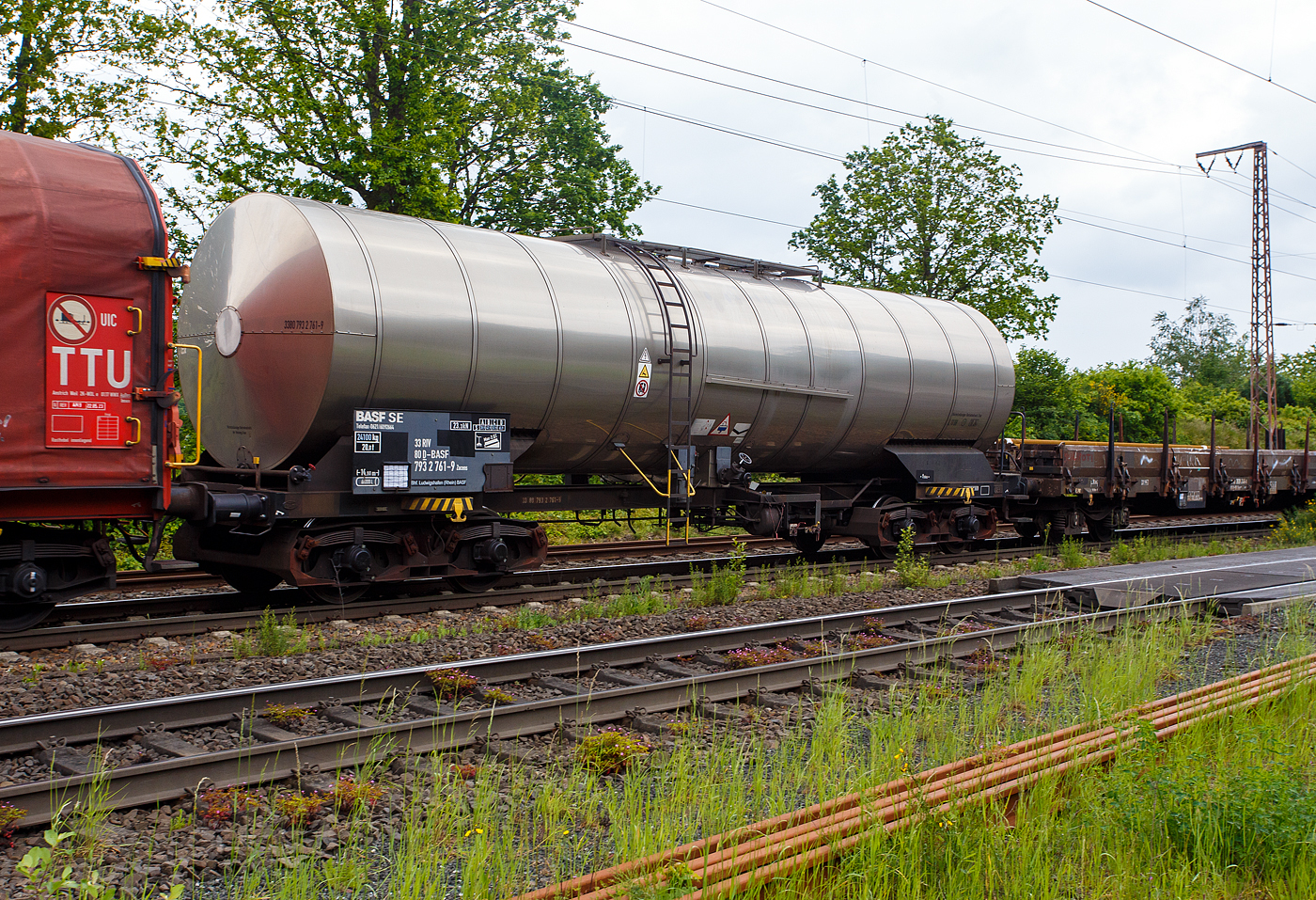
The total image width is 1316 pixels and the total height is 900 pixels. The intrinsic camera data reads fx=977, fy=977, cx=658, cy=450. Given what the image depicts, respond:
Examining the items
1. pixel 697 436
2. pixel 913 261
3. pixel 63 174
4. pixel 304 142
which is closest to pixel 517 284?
pixel 697 436

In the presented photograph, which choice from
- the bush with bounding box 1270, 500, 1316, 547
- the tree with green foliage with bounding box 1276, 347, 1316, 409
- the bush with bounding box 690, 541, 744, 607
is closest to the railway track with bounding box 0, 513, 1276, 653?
the bush with bounding box 690, 541, 744, 607

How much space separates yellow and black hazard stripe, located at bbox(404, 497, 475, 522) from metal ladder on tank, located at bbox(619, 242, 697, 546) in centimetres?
260

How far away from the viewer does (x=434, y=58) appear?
19.6 m

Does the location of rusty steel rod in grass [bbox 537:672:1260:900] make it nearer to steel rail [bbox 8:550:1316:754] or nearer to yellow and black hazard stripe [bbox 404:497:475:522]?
steel rail [bbox 8:550:1316:754]

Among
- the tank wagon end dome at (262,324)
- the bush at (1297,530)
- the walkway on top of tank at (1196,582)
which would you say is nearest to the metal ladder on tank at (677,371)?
the tank wagon end dome at (262,324)

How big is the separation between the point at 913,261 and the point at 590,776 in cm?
2868

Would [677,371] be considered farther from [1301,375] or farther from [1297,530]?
[1301,375]

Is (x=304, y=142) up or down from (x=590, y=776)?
up

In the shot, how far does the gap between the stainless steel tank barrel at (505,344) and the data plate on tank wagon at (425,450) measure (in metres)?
0.17

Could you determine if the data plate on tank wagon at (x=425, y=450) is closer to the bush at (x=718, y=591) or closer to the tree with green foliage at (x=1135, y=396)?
the bush at (x=718, y=591)

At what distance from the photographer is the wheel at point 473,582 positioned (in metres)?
11.1

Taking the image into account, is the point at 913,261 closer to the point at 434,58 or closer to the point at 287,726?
the point at 434,58

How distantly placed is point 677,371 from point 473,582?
11.3 ft

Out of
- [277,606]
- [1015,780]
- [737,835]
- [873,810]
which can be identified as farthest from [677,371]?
[737,835]
